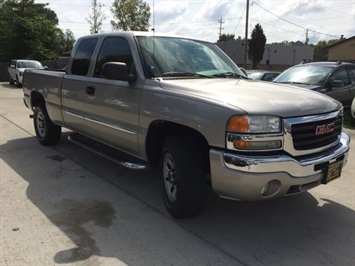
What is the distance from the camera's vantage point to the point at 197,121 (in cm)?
344

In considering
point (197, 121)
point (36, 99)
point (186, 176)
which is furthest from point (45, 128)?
point (197, 121)

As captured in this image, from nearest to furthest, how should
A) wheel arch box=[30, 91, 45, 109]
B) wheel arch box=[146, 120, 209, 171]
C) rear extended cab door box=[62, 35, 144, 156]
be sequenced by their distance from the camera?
wheel arch box=[146, 120, 209, 171] < rear extended cab door box=[62, 35, 144, 156] < wheel arch box=[30, 91, 45, 109]

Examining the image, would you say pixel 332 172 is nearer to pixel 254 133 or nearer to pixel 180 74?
pixel 254 133

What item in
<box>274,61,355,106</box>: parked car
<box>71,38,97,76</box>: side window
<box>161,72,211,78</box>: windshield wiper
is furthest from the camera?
<box>274,61,355,106</box>: parked car

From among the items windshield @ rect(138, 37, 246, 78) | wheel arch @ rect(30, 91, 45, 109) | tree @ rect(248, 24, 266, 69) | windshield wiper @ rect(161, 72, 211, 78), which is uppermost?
tree @ rect(248, 24, 266, 69)

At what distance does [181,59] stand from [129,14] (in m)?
41.9

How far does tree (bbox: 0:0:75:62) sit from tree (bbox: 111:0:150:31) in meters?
10.6

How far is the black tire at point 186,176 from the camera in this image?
3.62m

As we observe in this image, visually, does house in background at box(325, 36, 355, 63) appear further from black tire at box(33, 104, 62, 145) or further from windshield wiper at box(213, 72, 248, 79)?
windshield wiper at box(213, 72, 248, 79)

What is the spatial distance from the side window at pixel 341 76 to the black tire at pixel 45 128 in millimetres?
6975

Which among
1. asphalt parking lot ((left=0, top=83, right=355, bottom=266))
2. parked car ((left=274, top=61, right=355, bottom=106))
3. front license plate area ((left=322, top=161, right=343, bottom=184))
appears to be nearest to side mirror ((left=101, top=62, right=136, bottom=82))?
asphalt parking lot ((left=0, top=83, right=355, bottom=266))

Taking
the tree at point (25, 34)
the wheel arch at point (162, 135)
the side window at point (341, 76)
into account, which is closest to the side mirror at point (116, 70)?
the wheel arch at point (162, 135)

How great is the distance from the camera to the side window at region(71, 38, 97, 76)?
5.35 metres

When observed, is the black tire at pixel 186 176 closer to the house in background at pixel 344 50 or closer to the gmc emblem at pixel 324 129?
the gmc emblem at pixel 324 129
